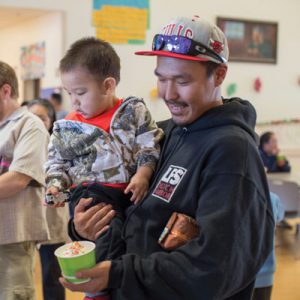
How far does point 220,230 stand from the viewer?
1.03 meters

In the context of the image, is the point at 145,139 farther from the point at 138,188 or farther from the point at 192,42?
the point at 192,42

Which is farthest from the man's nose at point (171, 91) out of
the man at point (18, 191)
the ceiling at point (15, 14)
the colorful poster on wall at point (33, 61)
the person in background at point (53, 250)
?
the colorful poster on wall at point (33, 61)

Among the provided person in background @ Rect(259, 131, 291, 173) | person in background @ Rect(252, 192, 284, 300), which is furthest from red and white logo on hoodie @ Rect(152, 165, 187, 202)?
person in background @ Rect(259, 131, 291, 173)

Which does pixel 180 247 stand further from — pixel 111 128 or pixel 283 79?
pixel 283 79

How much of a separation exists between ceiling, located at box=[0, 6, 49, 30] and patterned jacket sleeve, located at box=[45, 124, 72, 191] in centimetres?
378

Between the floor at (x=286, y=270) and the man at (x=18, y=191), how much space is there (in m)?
1.33

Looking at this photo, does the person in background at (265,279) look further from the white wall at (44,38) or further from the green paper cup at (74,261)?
the white wall at (44,38)

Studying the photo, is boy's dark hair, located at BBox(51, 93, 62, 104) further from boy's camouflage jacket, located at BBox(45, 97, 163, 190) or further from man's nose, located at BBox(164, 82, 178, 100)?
man's nose, located at BBox(164, 82, 178, 100)

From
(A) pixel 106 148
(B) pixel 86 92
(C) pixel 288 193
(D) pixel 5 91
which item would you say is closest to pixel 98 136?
(A) pixel 106 148

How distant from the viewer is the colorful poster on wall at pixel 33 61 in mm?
5531

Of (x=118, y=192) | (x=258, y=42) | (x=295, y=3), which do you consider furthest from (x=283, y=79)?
(x=118, y=192)

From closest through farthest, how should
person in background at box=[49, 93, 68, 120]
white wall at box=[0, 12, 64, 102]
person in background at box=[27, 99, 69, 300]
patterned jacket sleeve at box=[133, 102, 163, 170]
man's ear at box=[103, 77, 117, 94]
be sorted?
1. patterned jacket sleeve at box=[133, 102, 163, 170]
2. man's ear at box=[103, 77, 117, 94]
3. person in background at box=[27, 99, 69, 300]
4. person in background at box=[49, 93, 68, 120]
5. white wall at box=[0, 12, 64, 102]

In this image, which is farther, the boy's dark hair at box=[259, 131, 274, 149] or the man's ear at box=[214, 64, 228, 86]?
the boy's dark hair at box=[259, 131, 274, 149]

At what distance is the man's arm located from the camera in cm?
201
